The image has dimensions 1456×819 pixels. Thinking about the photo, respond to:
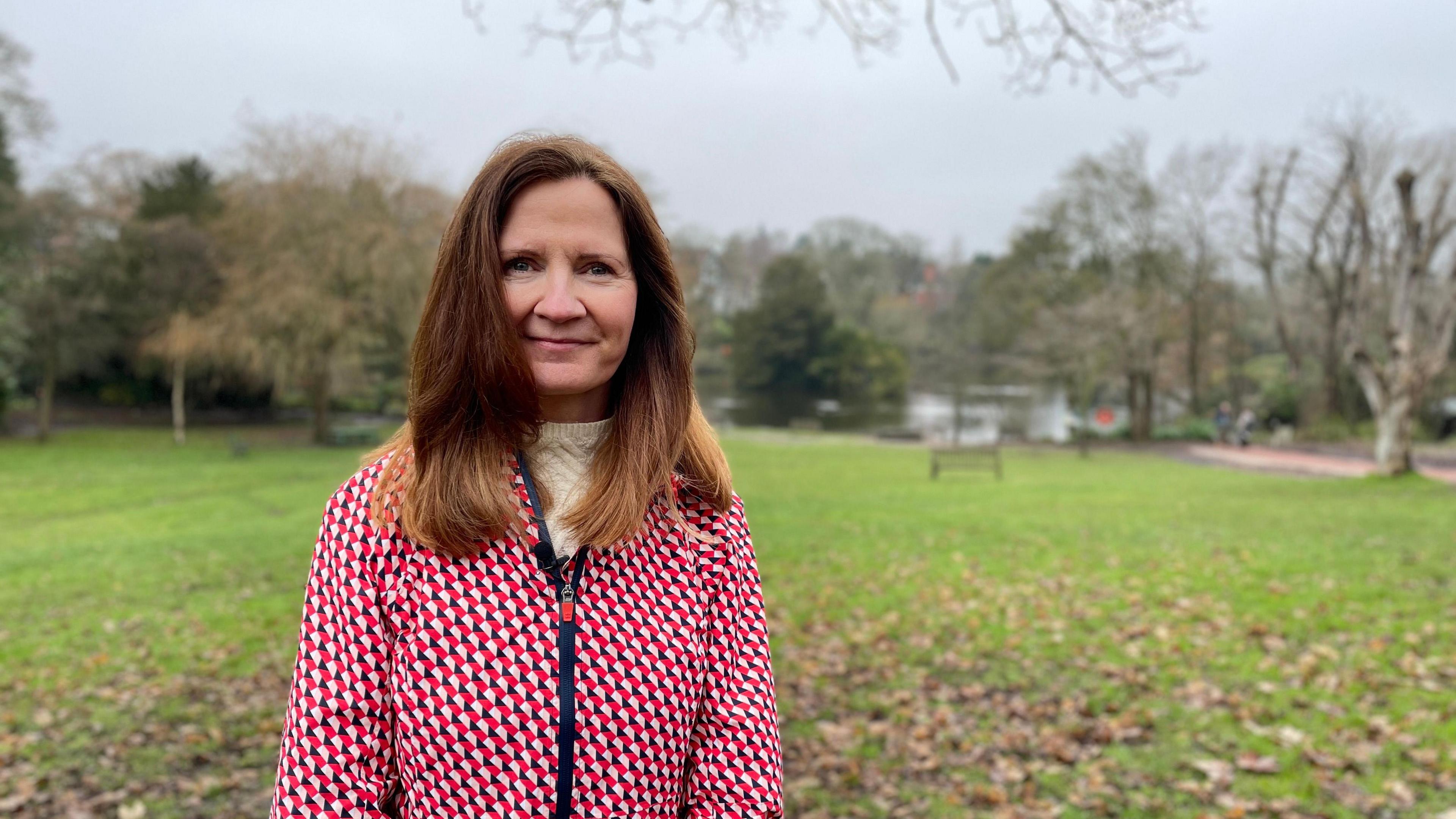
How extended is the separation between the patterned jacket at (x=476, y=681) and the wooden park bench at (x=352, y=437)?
31.6 meters

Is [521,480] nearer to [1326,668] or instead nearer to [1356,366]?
[1326,668]

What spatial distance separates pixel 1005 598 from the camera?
861 centimetres

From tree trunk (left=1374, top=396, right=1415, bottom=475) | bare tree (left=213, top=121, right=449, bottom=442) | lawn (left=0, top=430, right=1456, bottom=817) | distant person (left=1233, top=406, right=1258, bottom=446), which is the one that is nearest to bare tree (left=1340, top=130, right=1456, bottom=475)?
tree trunk (left=1374, top=396, right=1415, bottom=475)

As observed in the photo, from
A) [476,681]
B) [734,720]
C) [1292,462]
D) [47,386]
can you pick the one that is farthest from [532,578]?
[47,386]

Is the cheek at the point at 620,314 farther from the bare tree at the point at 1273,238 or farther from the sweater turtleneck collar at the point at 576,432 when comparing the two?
the bare tree at the point at 1273,238

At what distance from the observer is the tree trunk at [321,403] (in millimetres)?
29641

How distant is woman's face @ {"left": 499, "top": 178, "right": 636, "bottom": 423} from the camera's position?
1.47 meters

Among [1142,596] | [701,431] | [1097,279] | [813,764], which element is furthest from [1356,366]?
[1097,279]

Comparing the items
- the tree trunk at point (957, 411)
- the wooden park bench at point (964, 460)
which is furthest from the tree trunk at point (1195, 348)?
the wooden park bench at point (964, 460)

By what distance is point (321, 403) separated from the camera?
101 feet

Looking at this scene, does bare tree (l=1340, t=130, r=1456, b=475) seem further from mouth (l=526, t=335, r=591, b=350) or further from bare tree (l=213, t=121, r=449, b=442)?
bare tree (l=213, t=121, r=449, b=442)

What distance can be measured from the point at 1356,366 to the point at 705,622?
796 inches

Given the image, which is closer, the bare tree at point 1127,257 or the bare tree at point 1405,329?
the bare tree at point 1405,329

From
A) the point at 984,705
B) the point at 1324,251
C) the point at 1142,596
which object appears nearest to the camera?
the point at 984,705
